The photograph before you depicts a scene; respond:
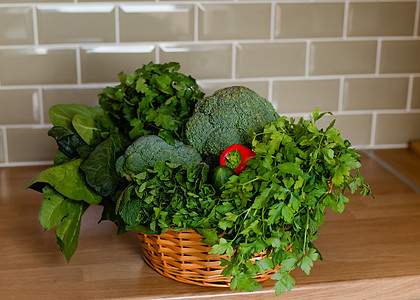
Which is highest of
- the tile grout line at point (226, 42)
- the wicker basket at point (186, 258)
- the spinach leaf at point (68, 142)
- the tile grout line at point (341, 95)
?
the tile grout line at point (226, 42)

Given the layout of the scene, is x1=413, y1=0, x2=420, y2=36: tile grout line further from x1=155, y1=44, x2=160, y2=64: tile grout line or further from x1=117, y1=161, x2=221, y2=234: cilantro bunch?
x1=117, y1=161, x2=221, y2=234: cilantro bunch

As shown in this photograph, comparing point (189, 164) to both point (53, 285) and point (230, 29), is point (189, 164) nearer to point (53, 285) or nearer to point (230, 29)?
point (53, 285)

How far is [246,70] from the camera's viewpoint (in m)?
1.46

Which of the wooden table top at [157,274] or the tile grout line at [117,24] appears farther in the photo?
the tile grout line at [117,24]

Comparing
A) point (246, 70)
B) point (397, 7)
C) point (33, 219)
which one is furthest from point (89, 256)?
point (397, 7)

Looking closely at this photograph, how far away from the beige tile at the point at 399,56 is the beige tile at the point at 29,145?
91 centimetres

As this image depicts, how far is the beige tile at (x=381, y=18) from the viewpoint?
4.83 ft

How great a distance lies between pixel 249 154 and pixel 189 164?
0.35ft

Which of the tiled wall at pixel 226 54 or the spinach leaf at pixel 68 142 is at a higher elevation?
the tiled wall at pixel 226 54

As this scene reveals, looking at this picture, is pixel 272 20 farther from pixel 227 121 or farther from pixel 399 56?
pixel 227 121

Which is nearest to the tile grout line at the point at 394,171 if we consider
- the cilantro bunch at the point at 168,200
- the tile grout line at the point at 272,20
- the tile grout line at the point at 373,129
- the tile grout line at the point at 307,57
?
the tile grout line at the point at 373,129

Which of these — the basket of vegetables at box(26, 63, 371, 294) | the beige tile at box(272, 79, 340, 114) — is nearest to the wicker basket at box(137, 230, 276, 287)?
the basket of vegetables at box(26, 63, 371, 294)

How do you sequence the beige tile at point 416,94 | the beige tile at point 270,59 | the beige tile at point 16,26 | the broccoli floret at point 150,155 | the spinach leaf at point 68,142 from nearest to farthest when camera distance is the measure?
the broccoli floret at point 150,155, the spinach leaf at point 68,142, the beige tile at point 16,26, the beige tile at point 270,59, the beige tile at point 416,94

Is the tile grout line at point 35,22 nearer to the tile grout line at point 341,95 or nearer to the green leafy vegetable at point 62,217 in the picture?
the green leafy vegetable at point 62,217
